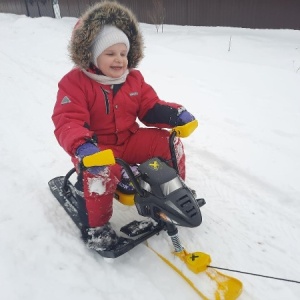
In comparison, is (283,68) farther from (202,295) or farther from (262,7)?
(202,295)

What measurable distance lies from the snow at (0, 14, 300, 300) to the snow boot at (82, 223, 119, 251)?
10 cm

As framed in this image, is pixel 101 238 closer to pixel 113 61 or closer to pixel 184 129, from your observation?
pixel 184 129

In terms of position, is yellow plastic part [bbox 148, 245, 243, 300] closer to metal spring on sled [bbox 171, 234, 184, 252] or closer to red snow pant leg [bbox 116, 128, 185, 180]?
metal spring on sled [bbox 171, 234, 184, 252]

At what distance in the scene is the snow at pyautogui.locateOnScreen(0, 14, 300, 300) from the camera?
2.07 metres

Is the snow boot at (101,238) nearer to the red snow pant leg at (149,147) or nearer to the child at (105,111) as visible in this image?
the child at (105,111)

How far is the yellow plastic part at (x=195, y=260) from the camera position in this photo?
2043mm

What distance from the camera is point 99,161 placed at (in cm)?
184

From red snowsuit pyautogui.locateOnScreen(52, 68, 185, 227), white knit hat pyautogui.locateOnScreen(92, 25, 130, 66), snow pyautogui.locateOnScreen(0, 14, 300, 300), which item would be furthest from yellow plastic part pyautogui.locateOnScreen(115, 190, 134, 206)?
white knit hat pyautogui.locateOnScreen(92, 25, 130, 66)

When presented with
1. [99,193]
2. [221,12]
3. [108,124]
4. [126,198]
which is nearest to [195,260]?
[126,198]

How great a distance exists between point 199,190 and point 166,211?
1.15 m

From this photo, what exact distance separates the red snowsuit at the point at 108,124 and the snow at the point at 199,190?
0.43 meters

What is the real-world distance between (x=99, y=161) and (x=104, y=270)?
811 millimetres

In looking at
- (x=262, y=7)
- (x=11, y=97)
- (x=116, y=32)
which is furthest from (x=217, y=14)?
(x=116, y=32)

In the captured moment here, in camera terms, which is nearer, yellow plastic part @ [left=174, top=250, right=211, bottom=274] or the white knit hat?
yellow plastic part @ [left=174, top=250, right=211, bottom=274]
